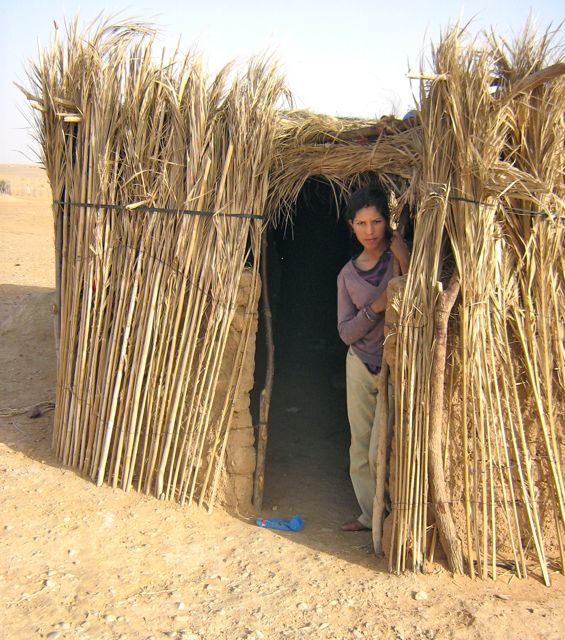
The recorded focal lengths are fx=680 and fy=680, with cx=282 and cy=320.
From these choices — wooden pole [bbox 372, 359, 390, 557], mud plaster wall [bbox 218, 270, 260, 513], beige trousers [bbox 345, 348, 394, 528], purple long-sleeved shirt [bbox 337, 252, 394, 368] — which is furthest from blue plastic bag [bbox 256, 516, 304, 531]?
purple long-sleeved shirt [bbox 337, 252, 394, 368]

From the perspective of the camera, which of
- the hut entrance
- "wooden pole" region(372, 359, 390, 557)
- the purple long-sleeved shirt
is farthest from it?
the hut entrance

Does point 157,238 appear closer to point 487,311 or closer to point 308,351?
point 487,311

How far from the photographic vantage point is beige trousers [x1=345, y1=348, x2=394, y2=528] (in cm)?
365

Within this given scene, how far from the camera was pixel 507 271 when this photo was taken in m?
3.24

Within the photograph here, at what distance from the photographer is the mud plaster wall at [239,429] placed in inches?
152

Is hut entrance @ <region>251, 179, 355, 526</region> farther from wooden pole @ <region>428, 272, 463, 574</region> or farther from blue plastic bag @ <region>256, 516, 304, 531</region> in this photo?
wooden pole @ <region>428, 272, 463, 574</region>

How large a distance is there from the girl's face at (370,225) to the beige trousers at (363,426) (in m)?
0.62

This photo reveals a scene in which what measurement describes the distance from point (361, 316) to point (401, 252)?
388 mm

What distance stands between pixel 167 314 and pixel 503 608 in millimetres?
2235

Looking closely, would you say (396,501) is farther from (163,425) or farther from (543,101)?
(543,101)

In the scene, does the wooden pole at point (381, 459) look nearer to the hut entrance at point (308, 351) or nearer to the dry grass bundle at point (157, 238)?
the dry grass bundle at point (157, 238)

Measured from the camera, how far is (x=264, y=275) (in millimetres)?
4074

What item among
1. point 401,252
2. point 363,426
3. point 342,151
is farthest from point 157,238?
point 363,426

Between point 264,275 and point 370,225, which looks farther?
point 264,275
